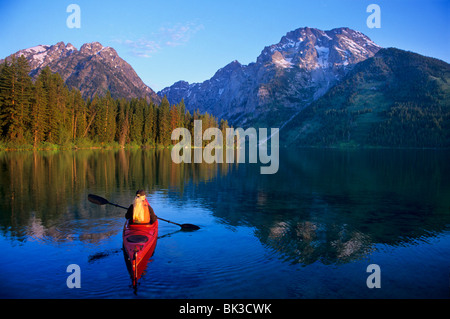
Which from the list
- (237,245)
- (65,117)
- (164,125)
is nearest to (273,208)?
(237,245)

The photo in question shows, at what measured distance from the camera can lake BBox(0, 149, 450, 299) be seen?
38.3 ft

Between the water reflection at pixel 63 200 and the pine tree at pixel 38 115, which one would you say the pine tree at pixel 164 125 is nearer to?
the pine tree at pixel 38 115

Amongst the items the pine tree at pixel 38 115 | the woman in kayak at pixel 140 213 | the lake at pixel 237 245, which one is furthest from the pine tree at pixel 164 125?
the woman in kayak at pixel 140 213

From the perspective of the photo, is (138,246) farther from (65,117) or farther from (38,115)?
(65,117)

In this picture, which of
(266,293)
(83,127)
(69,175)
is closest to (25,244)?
(266,293)

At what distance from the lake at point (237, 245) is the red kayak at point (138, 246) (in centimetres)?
45

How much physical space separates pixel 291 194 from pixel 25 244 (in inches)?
958

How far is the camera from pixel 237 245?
16.7 metres

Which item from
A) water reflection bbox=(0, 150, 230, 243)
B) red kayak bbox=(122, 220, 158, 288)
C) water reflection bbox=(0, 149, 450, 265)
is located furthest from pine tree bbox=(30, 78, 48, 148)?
red kayak bbox=(122, 220, 158, 288)

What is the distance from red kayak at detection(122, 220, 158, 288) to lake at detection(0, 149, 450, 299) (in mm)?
455

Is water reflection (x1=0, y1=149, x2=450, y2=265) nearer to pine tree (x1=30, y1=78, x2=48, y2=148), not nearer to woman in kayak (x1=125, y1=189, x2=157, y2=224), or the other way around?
woman in kayak (x1=125, y1=189, x2=157, y2=224)

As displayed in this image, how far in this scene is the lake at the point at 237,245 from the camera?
11.7 meters

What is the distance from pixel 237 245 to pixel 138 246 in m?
5.81
